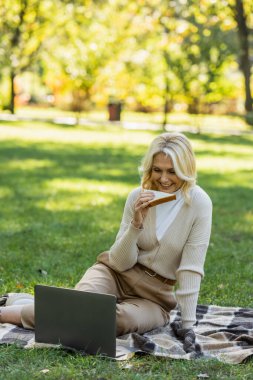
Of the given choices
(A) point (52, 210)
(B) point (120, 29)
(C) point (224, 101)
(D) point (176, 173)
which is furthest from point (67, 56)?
(D) point (176, 173)

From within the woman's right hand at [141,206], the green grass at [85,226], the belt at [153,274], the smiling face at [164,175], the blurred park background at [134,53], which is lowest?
the green grass at [85,226]

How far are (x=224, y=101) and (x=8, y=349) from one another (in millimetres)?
30576

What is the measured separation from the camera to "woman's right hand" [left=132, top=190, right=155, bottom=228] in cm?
424

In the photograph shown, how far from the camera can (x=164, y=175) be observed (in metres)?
4.43

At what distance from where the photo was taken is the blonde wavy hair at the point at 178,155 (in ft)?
14.3

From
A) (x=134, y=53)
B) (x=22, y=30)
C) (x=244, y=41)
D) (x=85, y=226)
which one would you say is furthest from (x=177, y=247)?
(x=134, y=53)

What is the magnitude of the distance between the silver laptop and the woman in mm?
337

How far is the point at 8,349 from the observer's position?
13.3 feet

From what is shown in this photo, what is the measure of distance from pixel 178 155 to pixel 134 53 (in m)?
26.0

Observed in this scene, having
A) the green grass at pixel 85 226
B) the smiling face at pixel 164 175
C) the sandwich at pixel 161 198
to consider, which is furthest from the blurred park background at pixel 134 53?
the sandwich at pixel 161 198

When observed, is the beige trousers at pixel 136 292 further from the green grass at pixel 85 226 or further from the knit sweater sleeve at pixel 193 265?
the green grass at pixel 85 226

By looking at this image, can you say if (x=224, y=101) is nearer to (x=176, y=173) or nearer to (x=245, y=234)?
(x=245, y=234)

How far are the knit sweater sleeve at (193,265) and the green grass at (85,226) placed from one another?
48cm

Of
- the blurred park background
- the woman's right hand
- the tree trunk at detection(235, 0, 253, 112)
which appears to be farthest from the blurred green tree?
the woman's right hand
